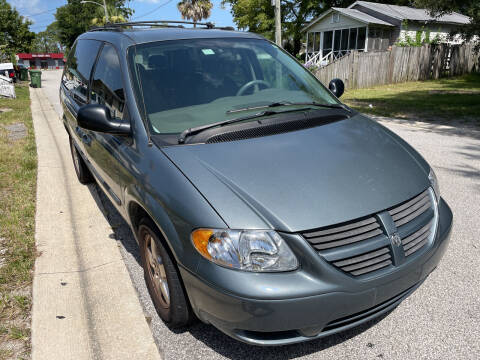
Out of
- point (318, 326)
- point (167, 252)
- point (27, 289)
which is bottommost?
point (27, 289)

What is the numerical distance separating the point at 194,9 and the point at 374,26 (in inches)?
924

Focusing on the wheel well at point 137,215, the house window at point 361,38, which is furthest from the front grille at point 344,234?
the house window at point 361,38

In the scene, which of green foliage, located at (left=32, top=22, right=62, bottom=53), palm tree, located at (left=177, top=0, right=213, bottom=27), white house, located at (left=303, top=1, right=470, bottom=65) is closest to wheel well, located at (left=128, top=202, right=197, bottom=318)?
white house, located at (left=303, top=1, right=470, bottom=65)

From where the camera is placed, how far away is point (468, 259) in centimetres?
316

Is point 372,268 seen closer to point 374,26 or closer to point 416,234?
point 416,234

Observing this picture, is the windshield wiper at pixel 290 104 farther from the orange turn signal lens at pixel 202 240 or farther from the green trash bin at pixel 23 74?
the green trash bin at pixel 23 74

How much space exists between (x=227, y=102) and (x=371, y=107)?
956cm

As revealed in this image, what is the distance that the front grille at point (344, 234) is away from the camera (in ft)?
6.23

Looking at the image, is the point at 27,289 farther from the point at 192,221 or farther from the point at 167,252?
the point at 192,221

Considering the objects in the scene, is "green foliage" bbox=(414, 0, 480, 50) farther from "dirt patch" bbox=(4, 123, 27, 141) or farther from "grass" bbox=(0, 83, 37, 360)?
"dirt patch" bbox=(4, 123, 27, 141)

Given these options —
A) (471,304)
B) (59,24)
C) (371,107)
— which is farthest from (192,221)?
(59,24)

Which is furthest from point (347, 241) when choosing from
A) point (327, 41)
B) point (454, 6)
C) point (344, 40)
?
point (327, 41)

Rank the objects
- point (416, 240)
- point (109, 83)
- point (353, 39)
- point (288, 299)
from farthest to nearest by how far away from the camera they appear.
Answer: point (353, 39) < point (109, 83) < point (416, 240) < point (288, 299)

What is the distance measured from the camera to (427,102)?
40.5 ft
